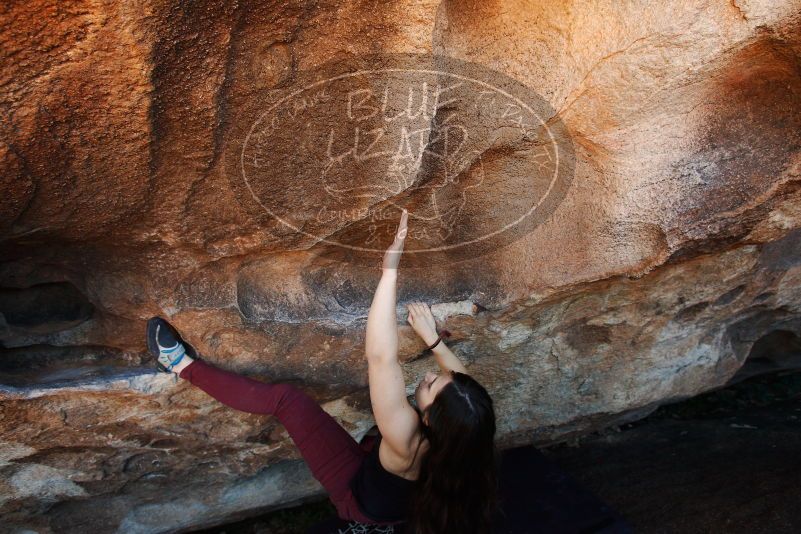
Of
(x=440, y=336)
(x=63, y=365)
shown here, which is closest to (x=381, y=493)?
(x=440, y=336)

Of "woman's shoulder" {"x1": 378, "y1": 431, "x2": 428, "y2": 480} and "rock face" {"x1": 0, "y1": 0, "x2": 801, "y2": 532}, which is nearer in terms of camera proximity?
"rock face" {"x1": 0, "y1": 0, "x2": 801, "y2": 532}

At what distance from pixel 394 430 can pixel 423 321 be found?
1.02 feet

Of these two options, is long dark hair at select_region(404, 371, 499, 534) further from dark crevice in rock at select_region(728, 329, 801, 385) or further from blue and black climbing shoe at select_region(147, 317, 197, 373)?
dark crevice in rock at select_region(728, 329, 801, 385)

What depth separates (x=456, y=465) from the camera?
1.35m

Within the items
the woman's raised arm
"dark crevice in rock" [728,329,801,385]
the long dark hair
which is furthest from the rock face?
"dark crevice in rock" [728,329,801,385]

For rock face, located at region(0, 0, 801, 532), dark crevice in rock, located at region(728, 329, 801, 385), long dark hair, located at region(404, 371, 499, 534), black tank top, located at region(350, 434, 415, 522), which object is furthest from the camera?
dark crevice in rock, located at region(728, 329, 801, 385)

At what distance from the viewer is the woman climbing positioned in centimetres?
134

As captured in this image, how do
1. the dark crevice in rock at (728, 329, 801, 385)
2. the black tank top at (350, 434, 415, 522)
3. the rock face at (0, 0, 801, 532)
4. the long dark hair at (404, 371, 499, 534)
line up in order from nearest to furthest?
the rock face at (0, 0, 801, 532), the long dark hair at (404, 371, 499, 534), the black tank top at (350, 434, 415, 522), the dark crevice in rock at (728, 329, 801, 385)

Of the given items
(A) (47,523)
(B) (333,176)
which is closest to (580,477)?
(B) (333,176)

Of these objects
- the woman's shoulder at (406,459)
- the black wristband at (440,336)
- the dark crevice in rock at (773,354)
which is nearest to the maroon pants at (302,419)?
the woman's shoulder at (406,459)

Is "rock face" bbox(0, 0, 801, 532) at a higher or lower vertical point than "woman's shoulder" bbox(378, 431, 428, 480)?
higher

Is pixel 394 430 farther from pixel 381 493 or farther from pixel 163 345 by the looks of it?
pixel 163 345

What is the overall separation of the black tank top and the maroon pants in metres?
0.02

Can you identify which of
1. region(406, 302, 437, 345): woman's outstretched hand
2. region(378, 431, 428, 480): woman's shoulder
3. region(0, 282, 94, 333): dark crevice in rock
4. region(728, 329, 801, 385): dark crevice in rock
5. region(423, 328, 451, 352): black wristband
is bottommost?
region(728, 329, 801, 385): dark crevice in rock
